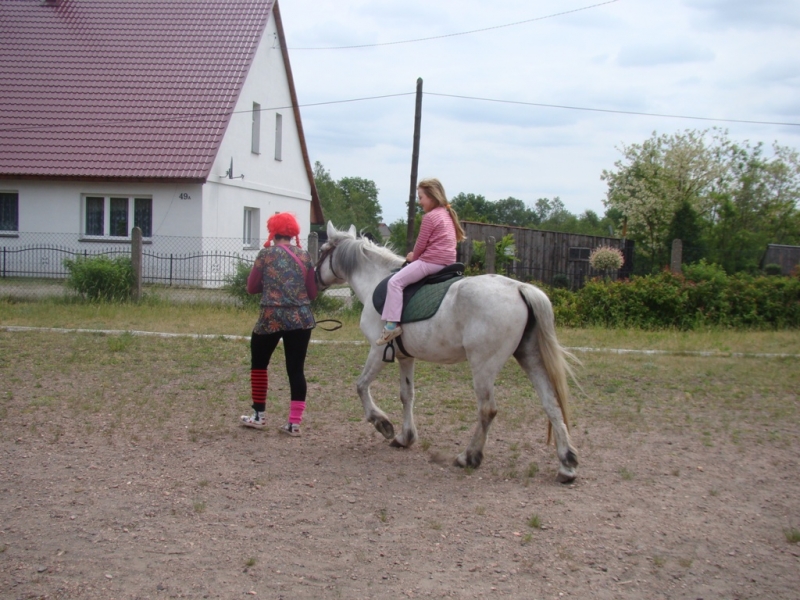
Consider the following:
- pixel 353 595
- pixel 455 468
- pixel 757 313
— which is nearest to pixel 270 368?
pixel 455 468

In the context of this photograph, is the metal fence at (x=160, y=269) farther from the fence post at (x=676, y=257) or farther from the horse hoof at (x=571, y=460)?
the horse hoof at (x=571, y=460)

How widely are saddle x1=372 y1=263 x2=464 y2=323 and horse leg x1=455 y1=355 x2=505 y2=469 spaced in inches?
21.2

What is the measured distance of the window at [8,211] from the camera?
23.7 meters

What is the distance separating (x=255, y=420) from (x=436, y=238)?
2.36 metres

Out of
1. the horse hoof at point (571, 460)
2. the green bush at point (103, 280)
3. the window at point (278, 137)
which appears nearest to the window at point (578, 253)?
the window at point (278, 137)

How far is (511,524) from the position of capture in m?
4.70

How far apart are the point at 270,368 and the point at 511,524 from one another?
6030 millimetres

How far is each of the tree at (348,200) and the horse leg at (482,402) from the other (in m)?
42.4

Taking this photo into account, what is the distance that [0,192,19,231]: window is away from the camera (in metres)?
23.7

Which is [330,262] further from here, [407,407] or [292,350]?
[407,407]

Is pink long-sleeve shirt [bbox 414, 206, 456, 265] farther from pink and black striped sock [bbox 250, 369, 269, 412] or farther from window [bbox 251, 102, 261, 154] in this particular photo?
window [bbox 251, 102, 261, 154]

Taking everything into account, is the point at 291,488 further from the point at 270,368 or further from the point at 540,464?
the point at 270,368

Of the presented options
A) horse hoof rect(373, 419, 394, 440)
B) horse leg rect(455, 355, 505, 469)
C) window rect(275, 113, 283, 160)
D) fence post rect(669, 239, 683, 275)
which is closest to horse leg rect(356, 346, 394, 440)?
horse hoof rect(373, 419, 394, 440)

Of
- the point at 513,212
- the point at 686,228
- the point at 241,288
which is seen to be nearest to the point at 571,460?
the point at 241,288
